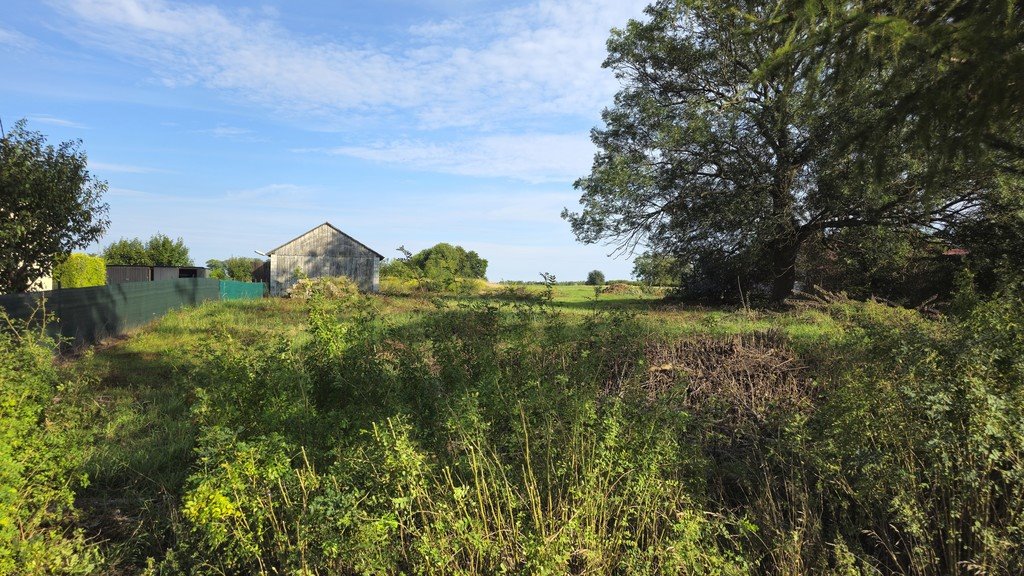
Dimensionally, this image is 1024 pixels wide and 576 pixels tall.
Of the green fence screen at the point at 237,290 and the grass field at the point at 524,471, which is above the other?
the green fence screen at the point at 237,290

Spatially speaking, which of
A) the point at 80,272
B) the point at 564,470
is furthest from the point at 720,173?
the point at 80,272

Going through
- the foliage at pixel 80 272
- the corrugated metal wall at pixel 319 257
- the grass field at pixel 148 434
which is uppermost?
the corrugated metal wall at pixel 319 257

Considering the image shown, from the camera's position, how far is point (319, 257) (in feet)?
109

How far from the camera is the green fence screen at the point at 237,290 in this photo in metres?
26.4

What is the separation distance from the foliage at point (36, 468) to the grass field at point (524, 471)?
0.07 meters

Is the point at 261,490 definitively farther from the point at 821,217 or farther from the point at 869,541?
the point at 821,217

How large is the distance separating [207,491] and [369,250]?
31.9m

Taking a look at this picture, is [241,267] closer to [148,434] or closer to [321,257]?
[321,257]

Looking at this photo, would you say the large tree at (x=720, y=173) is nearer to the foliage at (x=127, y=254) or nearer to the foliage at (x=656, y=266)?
the foliage at (x=656, y=266)

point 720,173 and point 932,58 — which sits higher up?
point 720,173

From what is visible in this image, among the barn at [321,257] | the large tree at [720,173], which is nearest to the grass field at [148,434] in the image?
the large tree at [720,173]

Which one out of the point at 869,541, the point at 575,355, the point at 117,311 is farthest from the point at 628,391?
the point at 117,311

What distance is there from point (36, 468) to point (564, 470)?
3388 millimetres

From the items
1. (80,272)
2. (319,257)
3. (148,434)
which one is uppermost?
(319,257)
